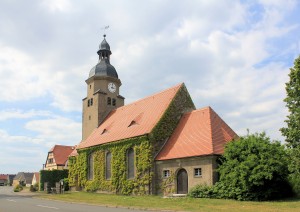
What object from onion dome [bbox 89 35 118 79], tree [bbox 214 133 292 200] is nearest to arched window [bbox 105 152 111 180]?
onion dome [bbox 89 35 118 79]

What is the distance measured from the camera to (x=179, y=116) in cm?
3397

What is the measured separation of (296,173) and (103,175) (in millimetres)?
19522

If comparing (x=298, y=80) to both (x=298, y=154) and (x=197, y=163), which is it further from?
(x=197, y=163)

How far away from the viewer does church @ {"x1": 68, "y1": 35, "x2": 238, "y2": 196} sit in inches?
1102

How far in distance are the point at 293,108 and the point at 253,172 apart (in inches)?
321

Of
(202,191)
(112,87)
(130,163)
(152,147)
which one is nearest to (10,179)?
(112,87)

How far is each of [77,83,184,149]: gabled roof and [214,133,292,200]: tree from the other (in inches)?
362

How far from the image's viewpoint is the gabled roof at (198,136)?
1083 inches

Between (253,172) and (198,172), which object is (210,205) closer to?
(253,172)

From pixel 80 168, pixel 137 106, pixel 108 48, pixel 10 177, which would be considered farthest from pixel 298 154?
pixel 10 177

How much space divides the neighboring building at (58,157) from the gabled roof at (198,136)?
41886 mm

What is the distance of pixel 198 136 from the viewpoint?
29.2 meters

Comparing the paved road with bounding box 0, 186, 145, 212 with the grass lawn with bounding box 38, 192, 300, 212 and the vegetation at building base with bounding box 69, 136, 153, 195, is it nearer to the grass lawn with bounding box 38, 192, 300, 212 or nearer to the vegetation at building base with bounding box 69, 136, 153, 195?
the grass lawn with bounding box 38, 192, 300, 212

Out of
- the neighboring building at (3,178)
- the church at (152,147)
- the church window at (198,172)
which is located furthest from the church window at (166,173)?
the neighboring building at (3,178)
